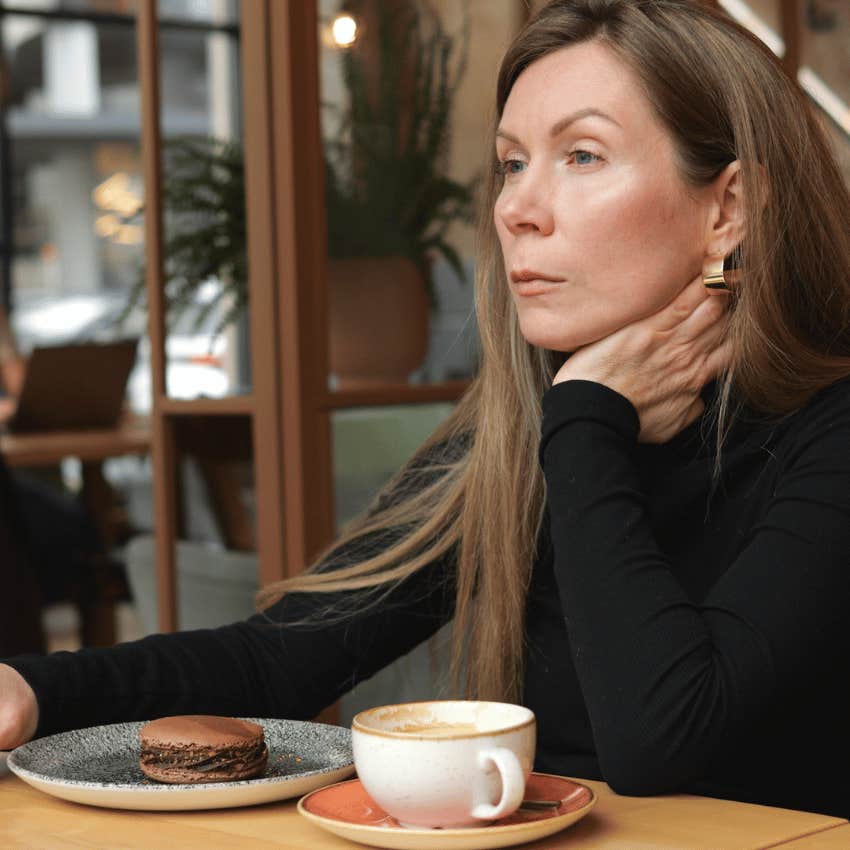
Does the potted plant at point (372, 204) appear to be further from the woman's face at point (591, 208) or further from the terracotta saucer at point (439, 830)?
the terracotta saucer at point (439, 830)

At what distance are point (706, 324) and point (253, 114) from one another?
1.23 meters

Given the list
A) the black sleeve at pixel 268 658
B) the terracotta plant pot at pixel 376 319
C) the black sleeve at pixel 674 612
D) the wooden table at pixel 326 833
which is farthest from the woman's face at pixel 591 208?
the terracotta plant pot at pixel 376 319

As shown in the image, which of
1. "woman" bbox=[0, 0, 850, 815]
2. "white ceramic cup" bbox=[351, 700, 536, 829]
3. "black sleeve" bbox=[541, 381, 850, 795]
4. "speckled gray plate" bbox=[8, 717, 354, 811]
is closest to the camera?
"white ceramic cup" bbox=[351, 700, 536, 829]

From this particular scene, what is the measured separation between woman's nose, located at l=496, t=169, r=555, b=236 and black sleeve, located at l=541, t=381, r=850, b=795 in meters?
0.18

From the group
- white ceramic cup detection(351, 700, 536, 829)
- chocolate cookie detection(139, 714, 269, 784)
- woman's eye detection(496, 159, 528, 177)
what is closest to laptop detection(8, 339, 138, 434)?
woman's eye detection(496, 159, 528, 177)

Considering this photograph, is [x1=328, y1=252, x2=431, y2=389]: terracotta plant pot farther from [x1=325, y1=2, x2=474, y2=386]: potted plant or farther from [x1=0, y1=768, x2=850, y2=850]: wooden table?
[x1=0, y1=768, x2=850, y2=850]: wooden table

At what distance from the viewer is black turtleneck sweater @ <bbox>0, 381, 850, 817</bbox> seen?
41.3 inches

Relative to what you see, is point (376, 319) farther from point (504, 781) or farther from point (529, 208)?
point (504, 781)

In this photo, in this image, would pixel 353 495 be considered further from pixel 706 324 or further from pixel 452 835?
pixel 452 835

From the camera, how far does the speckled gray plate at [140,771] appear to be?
93cm

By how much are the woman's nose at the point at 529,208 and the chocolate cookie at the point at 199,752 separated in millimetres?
487

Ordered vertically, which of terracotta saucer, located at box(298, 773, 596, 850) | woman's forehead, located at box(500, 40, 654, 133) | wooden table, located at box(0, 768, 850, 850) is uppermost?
woman's forehead, located at box(500, 40, 654, 133)

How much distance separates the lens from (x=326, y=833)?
89 centimetres

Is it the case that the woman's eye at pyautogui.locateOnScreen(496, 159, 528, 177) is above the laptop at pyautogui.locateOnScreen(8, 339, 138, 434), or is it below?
above
